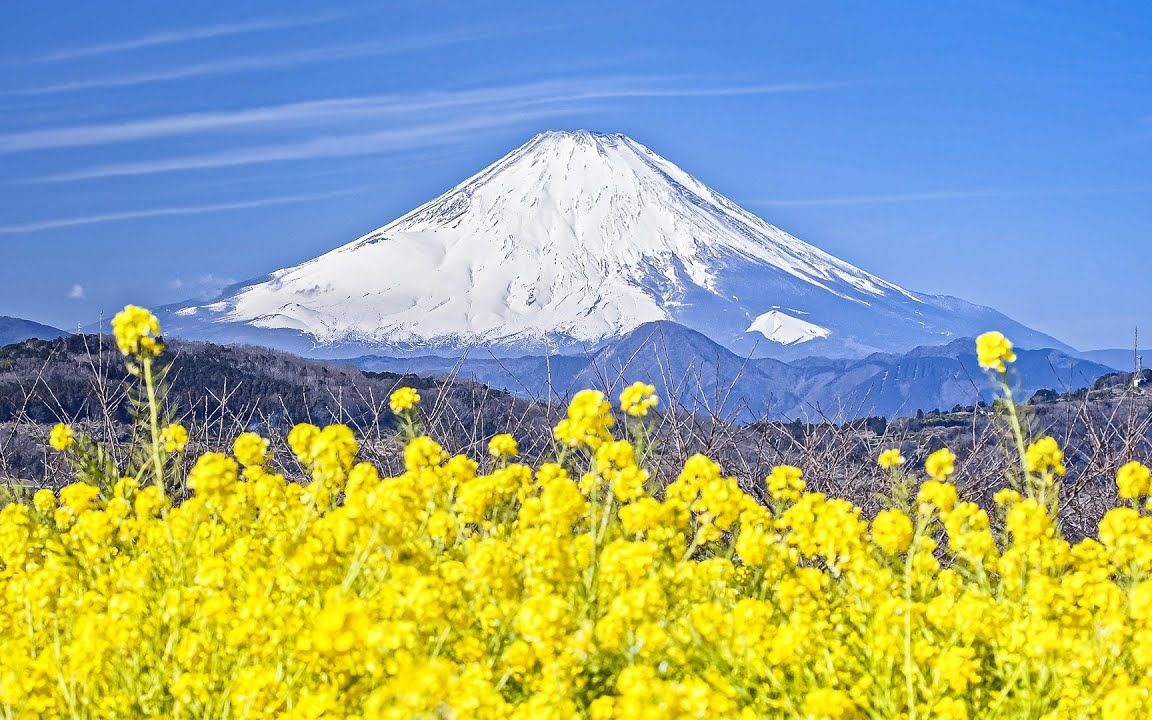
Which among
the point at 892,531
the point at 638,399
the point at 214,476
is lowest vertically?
the point at 892,531

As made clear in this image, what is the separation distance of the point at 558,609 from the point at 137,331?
2186 millimetres

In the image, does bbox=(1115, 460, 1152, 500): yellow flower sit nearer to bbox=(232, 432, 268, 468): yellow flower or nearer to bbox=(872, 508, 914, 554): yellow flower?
bbox=(872, 508, 914, 554): yellow flower

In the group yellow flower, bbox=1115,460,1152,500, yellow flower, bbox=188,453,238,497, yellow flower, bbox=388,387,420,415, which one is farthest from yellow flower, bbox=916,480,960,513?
yellow flower, bbox=188,453,238,497

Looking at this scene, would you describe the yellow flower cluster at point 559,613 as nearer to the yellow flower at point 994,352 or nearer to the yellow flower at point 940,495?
the yellow flower at point 940,495

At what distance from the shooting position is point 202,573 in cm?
324

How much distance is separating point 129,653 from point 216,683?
0.29 meters

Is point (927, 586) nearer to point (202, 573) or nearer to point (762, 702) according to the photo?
point (762, 702)

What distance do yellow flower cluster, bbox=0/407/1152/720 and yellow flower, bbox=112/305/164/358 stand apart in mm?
596

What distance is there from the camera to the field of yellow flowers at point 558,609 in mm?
2736

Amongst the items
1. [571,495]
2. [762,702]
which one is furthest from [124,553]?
[762,702]

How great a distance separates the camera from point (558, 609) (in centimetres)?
260

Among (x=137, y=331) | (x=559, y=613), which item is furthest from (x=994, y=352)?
(x=137, y=331)

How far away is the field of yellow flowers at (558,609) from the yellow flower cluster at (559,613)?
10 millimetres

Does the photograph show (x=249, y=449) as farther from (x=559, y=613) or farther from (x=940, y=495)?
(x=940, y=495)
